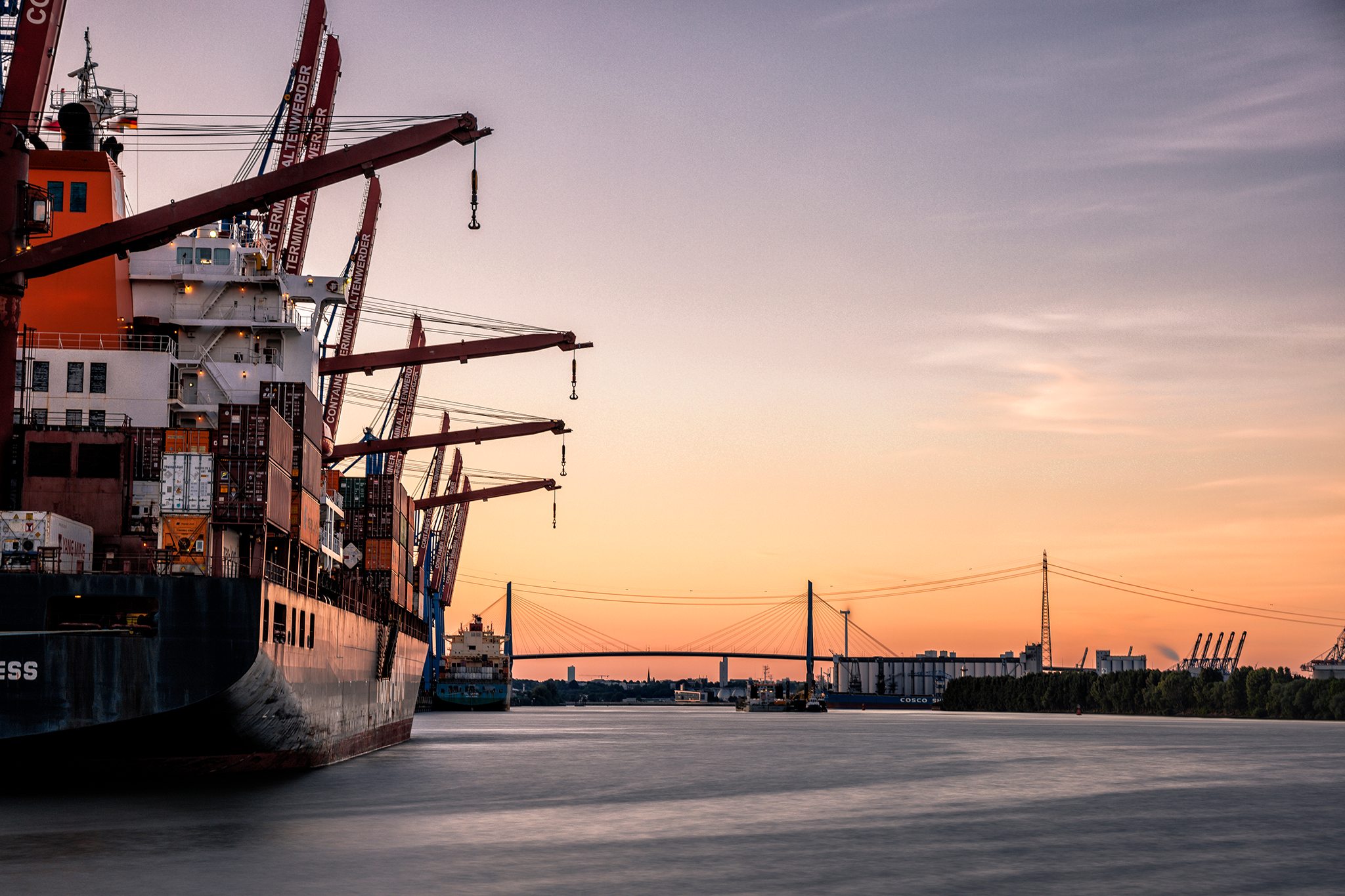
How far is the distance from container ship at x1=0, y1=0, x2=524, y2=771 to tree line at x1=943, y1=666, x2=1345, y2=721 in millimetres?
123218

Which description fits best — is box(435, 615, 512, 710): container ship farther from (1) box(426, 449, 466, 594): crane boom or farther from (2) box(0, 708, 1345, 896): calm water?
(2) box(0, 708, 1345, 896): calm water

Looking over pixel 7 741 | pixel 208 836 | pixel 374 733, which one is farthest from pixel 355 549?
pixel 208 836

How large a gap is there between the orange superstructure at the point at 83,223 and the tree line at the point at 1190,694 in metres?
132

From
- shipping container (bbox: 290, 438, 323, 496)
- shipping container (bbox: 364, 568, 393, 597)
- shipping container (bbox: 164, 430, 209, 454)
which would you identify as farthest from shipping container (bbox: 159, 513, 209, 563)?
shipping container (bbox: 364, 568, 393, 597)

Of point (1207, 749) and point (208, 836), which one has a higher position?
point (208, 836)

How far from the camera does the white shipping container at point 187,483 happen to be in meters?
32.5

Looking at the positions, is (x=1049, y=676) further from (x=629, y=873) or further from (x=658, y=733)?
(x=629, y=873)

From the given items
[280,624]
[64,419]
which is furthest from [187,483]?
[64,419]

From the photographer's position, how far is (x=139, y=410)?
37375mm

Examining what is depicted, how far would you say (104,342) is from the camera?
42.2 metres

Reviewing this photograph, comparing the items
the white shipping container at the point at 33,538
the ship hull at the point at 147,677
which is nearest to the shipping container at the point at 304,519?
the ship hull at the point at 147,677

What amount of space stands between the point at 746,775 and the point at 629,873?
2299 cm

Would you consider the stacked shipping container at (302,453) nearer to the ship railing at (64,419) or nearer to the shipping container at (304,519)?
the shipping container at (304,519)

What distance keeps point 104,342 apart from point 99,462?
35.5ft
